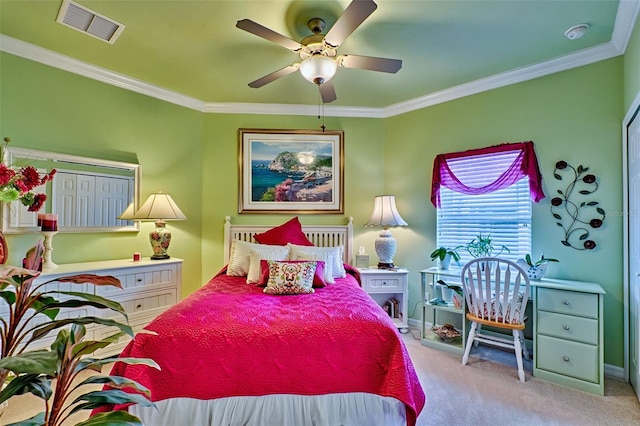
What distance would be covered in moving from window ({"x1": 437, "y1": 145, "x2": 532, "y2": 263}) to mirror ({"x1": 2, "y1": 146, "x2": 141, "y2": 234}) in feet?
11.7

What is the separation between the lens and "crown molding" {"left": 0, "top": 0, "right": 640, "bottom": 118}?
8.19 ft

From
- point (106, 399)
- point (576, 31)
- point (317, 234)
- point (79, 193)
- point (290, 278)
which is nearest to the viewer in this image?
point (106, 399)

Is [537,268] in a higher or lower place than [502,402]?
higher

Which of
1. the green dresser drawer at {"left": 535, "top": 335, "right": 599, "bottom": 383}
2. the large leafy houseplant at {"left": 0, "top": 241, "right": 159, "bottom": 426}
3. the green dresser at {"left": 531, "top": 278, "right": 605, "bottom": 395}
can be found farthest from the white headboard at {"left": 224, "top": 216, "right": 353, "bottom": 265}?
the large leafy houseplant at {"left": 0, "top": 241, "right": 159, "bottom": 426}

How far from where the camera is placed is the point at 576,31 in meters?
2.39

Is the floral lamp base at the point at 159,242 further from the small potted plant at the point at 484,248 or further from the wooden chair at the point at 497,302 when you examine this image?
the small potted plant at the point at 484,248

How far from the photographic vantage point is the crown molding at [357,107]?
2496 millimetres

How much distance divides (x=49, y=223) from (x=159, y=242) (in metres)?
0.91

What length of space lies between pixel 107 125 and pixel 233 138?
1.36 m

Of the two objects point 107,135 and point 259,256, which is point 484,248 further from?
point 107,135

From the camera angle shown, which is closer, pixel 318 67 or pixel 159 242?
pixel 318 67

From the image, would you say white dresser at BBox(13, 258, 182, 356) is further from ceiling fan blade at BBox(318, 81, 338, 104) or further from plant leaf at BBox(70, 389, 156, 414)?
ceiling fan blade at BBox(318, 81, 338, 104)

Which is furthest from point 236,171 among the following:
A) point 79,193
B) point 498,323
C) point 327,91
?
point 498,323

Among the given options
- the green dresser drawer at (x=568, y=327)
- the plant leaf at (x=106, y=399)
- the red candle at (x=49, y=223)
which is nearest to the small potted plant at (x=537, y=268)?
the green dresser drawer at (x=568, y=327)
